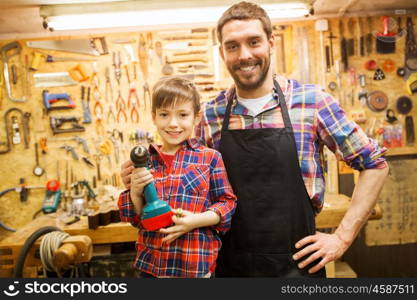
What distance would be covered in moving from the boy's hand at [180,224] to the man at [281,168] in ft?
0.73

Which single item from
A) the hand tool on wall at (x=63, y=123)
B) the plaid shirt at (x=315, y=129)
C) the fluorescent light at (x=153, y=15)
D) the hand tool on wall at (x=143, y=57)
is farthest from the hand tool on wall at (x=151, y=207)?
the hand tool on wall at (x=63, y=123)

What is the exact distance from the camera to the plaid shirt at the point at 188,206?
44.8 inches

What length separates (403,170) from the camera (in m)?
3.05

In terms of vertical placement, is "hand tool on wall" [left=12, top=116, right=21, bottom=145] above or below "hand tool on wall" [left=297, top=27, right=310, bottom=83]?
below

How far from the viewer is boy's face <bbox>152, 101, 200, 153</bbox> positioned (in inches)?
46.3

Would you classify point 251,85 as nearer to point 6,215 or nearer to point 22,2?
point 22,2

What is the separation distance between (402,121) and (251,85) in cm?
238

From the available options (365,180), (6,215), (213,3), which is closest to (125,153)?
(6,215)

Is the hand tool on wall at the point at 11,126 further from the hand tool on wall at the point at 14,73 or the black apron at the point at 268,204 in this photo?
the black apron at the point at 268,204

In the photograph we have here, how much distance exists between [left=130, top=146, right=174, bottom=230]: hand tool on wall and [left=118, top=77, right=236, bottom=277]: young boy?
23 mm

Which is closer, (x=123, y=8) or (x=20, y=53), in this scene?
(x=123, y=8)

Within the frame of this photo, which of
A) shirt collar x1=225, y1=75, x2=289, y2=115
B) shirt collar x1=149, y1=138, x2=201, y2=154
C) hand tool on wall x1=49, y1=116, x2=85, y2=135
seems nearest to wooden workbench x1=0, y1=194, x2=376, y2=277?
hand tool on wall x1=49, y1=116, x2=85, y2=135

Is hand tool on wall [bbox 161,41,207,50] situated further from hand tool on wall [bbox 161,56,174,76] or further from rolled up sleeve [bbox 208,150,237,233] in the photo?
rolled up sleeve [bbox 208,150,237,233]

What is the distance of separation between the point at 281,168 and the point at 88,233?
1.53m
